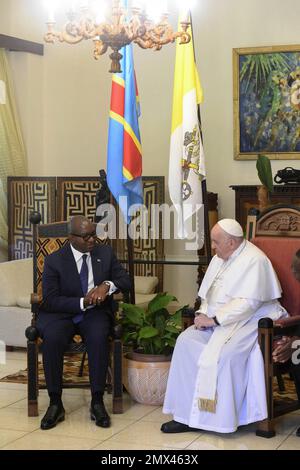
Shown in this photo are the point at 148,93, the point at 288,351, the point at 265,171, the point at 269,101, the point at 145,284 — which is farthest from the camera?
the point at 148,93

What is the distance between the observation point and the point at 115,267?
17.9 feet

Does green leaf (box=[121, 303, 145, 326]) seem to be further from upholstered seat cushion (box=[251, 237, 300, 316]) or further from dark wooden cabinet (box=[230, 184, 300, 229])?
dark wooden cabinet (box=[230, 184, 300, 229])

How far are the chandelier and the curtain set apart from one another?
339cm

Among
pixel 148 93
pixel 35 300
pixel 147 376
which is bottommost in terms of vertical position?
pixel 147 376

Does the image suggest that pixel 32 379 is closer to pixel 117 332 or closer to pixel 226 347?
pixel 117 332

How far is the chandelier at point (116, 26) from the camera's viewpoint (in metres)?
5.22

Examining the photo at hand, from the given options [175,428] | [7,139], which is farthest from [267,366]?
[7,139]

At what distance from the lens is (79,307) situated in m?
5.18

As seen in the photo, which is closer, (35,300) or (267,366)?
(267,366)

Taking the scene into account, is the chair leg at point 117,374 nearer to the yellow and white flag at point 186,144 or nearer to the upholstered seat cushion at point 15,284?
the yellow and white flag at point 186,144

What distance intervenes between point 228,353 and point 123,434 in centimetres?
76

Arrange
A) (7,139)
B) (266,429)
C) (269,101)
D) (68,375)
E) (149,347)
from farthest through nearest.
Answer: (7,139)
(269,101)
(68,375)
(149,347)
(266,429)

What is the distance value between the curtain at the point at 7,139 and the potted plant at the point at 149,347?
3.66 m

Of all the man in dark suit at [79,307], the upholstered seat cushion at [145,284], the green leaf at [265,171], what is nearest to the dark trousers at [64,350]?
the man in dark suit at [79,307]
